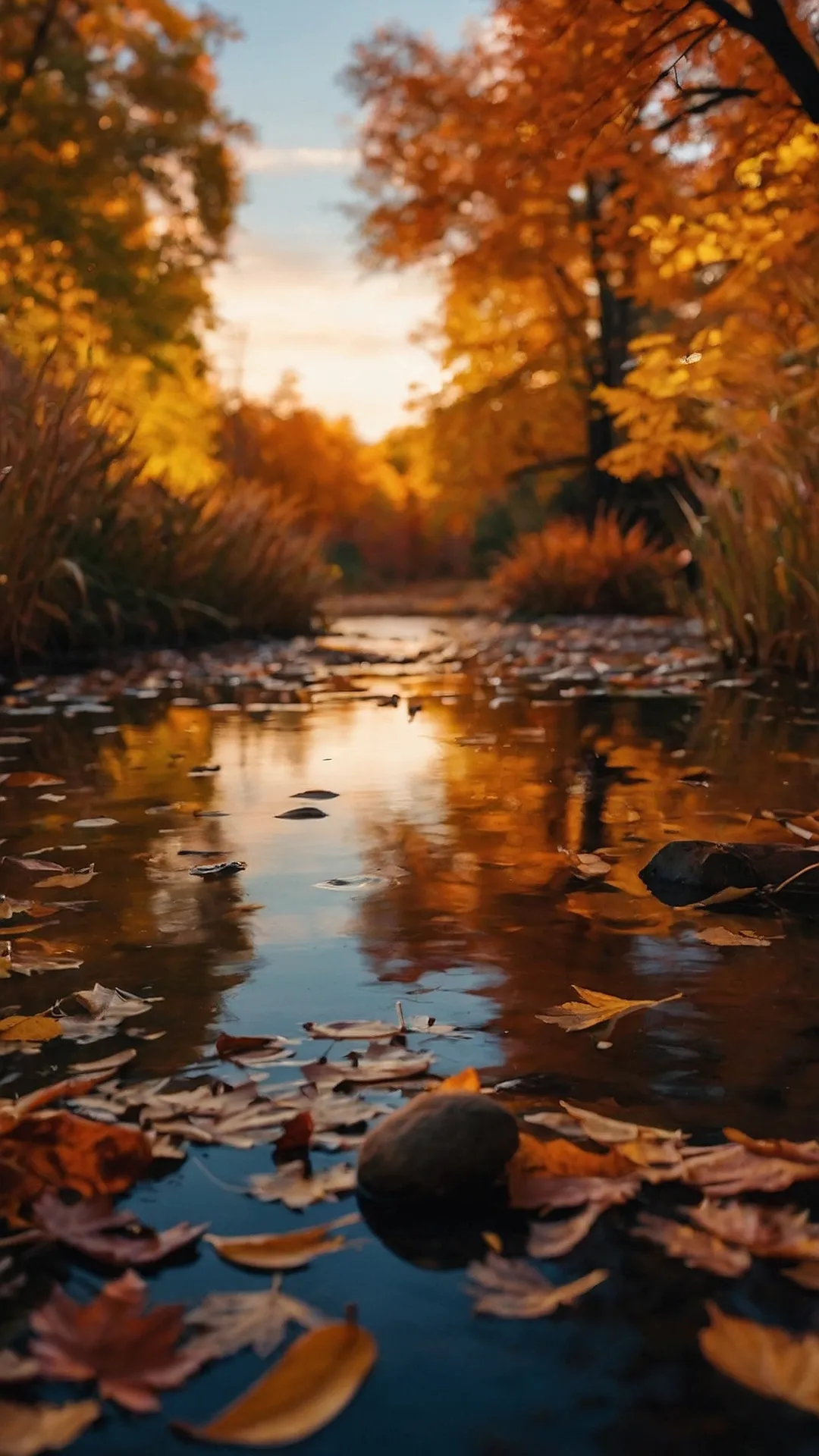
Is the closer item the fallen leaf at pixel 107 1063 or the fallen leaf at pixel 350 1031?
the fallen leaf at pixel 107 1063

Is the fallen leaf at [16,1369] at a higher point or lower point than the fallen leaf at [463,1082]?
lower

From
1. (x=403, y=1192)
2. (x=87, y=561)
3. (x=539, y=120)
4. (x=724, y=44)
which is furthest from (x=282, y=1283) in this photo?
(x=87, y=561)

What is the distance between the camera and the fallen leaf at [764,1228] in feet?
4.38

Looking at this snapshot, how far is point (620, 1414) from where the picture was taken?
1113mm

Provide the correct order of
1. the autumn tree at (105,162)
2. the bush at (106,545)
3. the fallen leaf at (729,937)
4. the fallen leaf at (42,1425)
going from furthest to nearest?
the autumn tree at (105,162) → the bush at (106,545) → the fallen leaf at (729,937) → the fallen leaf at (42,1425)

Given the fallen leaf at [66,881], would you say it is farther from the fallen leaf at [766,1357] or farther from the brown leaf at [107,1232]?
the fallen leaf at [766,1357]

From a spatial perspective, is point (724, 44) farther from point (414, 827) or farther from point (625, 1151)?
point (625, 1151)

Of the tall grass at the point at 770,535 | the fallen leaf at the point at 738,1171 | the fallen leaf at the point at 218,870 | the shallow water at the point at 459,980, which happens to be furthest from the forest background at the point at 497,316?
the fallen leaf at the point at 738,1171

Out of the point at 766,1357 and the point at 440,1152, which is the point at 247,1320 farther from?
the point at 766,1357

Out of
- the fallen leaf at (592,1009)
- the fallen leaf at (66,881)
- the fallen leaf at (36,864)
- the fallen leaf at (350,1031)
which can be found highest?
the fallen leaf at (36,864)

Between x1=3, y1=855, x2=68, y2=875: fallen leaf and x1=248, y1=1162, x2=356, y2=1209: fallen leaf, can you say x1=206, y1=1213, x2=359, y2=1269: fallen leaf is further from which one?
x1=3, y1=855, x2=68, y2=875: fallen leaf

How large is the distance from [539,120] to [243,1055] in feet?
16.3

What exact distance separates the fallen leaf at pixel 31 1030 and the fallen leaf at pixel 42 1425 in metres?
0.87

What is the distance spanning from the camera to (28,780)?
437 cm
